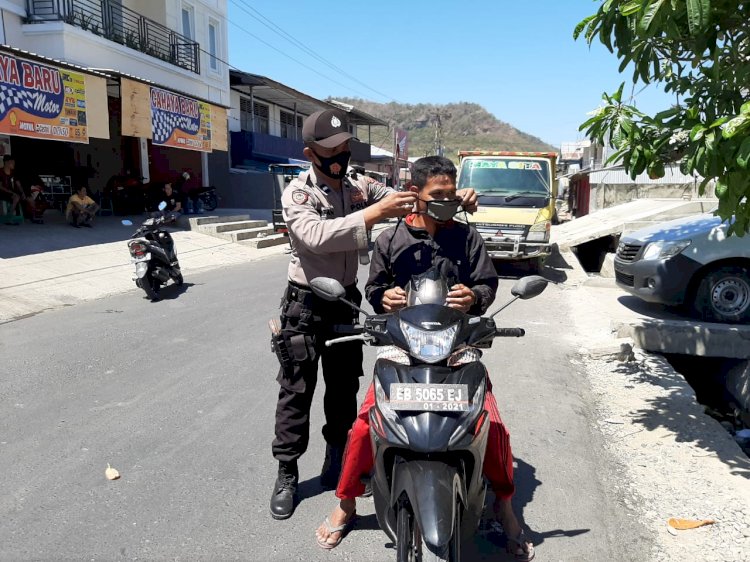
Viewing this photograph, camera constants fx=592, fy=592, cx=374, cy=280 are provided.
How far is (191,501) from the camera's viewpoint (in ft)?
10.3

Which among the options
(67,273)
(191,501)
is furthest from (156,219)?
(191,501)

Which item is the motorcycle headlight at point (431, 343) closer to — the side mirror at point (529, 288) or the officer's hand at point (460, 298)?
the officer's hand at point (460, 298)

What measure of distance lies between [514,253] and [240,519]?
325 inches

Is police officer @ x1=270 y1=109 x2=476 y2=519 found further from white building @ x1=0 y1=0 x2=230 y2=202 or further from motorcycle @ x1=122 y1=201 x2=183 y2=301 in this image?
white building @ x1=0 y1=0 x2=230 y2=202

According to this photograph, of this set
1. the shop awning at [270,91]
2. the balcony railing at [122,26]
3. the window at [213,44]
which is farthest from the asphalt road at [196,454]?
the window at [213,44]

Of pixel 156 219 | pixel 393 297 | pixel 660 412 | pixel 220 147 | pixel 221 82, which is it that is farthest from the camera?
pixel 221 82

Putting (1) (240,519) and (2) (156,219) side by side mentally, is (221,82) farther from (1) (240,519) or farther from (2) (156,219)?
(1) (240,519)

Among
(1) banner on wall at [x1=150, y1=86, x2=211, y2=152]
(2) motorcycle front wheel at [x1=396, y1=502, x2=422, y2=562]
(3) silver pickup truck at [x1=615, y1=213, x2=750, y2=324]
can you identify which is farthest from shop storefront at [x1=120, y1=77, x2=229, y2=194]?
(2) motorcycle front wheel at [x1=396, y1=502, x2=422, y2=562]

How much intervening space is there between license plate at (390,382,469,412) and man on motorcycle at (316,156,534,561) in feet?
1.25

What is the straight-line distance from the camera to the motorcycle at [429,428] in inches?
81.3

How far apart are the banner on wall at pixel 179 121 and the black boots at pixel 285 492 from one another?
14612 mm

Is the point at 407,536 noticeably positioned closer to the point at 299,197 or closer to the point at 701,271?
the point at 299,197

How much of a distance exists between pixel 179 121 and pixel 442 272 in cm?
1617

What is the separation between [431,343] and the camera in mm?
2195
